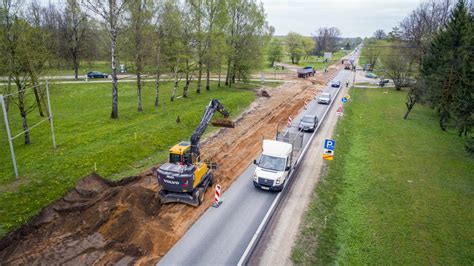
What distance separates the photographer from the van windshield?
737 inches

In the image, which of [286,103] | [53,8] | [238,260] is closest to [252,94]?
[286,103]

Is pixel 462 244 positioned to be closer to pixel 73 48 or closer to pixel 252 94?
pixel 252 94

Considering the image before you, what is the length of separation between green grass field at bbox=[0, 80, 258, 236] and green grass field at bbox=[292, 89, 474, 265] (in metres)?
12.6

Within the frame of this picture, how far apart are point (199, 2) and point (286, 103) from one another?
18048 mm

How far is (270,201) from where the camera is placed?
1764 centimetres

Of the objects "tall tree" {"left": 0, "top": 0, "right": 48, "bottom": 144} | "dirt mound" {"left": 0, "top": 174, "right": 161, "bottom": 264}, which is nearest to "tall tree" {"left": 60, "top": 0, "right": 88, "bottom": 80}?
"tall tree" {"left": 0, "top": 0, "right": 48, "bottom": 144}

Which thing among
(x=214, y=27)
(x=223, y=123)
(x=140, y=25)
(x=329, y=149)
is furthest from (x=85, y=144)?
(x=214, y=27)

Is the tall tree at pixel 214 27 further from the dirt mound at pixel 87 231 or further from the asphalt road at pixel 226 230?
the dirt mound at pixel 87 231

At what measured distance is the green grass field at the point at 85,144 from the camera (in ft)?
54.2

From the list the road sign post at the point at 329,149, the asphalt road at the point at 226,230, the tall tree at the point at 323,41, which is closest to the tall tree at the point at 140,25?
the asphalt road at the point at 226,230

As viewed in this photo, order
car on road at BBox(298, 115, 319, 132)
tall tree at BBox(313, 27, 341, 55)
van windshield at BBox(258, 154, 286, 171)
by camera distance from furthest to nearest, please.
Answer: tall tree at BBox(313, 27, 341, 55)
car on road at BBox(298, 115, 319, 132)
van windshield at BBox(258, 154, 286, 171)

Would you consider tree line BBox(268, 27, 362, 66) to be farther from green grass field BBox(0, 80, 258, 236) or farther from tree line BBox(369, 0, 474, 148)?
green grass field BBox(0, 80, 258, 236)

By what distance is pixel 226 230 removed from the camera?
1477cm

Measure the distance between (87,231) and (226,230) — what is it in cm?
Answer: 627
